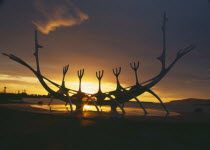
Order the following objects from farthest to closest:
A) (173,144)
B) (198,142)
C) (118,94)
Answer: (118,94) < (198,142) < (173,144)

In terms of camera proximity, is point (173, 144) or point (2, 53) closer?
point (173, 144)

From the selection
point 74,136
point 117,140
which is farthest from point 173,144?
point 74,136

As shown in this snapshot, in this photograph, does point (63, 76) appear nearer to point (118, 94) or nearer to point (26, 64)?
point (26, 64)

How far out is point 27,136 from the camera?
9828 mm

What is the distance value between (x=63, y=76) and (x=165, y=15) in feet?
51.6

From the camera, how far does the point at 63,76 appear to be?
105ft

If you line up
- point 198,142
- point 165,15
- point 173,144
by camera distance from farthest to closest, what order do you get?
point 165,15 → point 198,142 → point 173,144

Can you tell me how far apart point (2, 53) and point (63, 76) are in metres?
8.07

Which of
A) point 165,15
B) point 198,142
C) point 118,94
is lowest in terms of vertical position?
point 198,142

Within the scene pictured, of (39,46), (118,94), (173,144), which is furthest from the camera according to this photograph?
(39,46)

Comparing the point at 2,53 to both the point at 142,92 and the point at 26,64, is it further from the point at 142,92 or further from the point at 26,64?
the point at 142,92

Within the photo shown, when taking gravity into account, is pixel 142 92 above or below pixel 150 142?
above

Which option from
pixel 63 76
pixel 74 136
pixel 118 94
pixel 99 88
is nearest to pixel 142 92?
pixel 118 94

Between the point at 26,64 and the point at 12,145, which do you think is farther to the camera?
the point at 26,64
